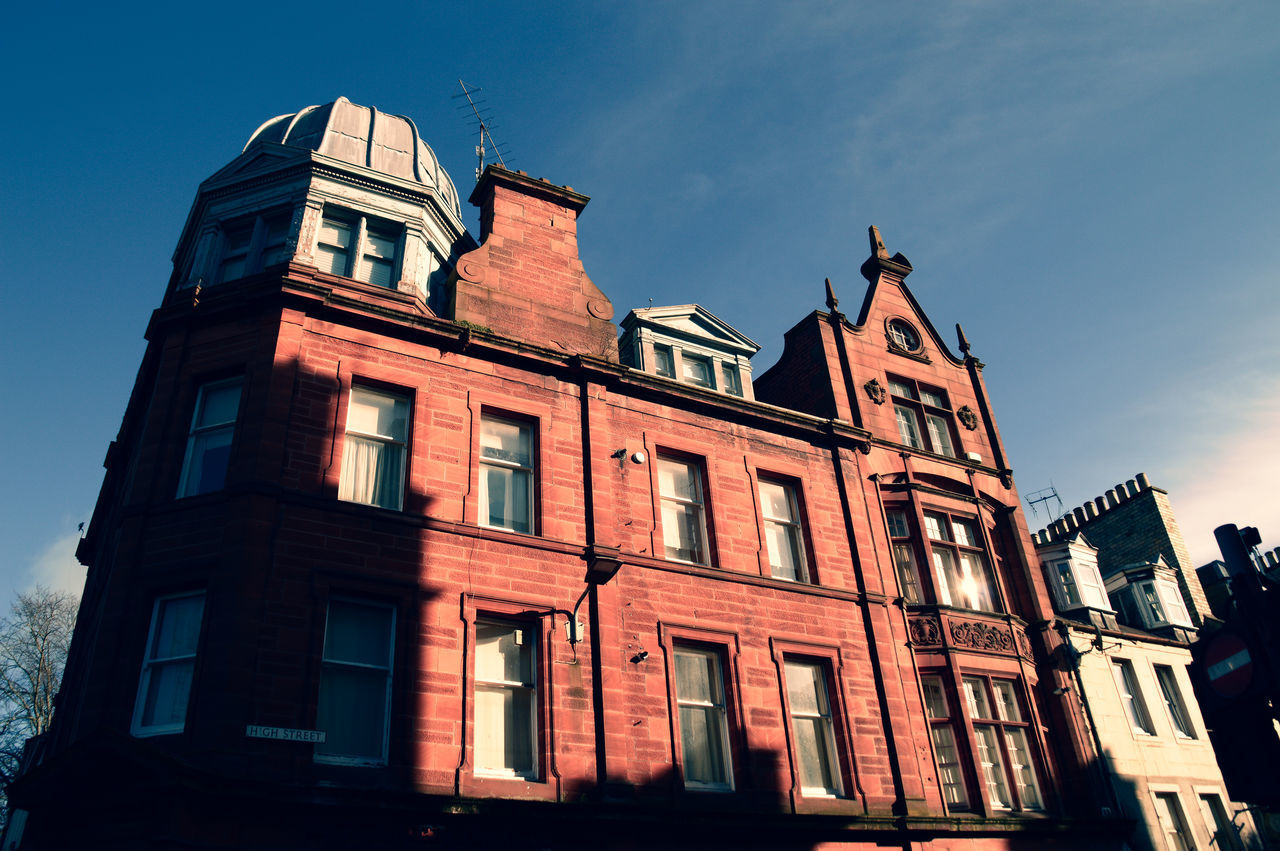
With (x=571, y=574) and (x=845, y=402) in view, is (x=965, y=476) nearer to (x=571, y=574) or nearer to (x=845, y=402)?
(x=845, y=402)

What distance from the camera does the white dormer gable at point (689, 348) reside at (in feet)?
71.2

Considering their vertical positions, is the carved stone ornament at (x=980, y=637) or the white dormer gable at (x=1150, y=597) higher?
the white dormer gable at (x=1150, y=597)

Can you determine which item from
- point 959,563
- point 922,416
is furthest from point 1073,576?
point 922,416

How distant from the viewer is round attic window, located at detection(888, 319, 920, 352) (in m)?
24.1

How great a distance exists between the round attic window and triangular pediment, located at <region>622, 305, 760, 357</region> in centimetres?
395

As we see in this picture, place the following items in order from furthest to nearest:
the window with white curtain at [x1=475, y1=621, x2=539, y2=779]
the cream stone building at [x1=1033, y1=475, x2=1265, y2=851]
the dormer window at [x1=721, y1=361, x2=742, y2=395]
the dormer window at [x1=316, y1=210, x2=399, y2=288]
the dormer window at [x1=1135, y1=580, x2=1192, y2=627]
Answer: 1. the dormer window at [x1=1135, y1=580, x2=1192, y2=627]
2. the dormer window at [x1=721, y1=361, x2=742, y2=395]
3. the cream stone building at [x1=1033, y1=475, x2=1265, y2=851]
4. the dormer window at [x1=316, y1=210, x2=399, y2=288]
5. the window with white curtain at [x1=475, y1=621, x2=539, y2=779]

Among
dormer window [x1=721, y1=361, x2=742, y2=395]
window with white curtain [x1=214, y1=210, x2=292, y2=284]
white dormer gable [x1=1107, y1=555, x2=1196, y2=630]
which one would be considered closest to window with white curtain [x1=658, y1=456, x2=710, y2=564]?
dormer window [x1=721, y1=361, x2=742, y2=395]

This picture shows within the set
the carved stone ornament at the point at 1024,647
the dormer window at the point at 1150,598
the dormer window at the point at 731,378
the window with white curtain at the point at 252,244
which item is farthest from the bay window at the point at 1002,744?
the window with white curtain at the point at 252,244

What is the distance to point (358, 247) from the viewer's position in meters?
19.2

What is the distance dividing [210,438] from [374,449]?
259cm

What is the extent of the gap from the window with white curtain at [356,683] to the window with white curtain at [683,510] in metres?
5.84

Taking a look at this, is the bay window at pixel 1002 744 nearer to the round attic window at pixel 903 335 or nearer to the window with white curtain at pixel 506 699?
the round attic window at pixel 903 335

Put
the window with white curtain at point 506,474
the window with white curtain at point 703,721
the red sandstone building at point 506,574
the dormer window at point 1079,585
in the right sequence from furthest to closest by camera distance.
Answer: the dormer window at point 1079,585 → the window with white curtain at point 506,474 → the window with white curtain at point 703,721 → the red sandstone building at point 506,574

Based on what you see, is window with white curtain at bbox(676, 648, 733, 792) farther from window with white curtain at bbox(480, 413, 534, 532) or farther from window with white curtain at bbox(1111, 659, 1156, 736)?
window with white curtain at bbox(1111, 659, 1156, 736)
